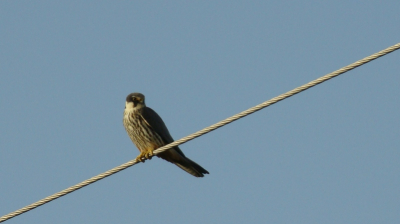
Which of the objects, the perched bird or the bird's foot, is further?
the perched bird

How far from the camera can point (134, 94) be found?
10.5 meters

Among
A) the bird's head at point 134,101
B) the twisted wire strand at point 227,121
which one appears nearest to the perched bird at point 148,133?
the bird's head at point 134,101

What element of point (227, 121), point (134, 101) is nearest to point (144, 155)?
point (134, 101)

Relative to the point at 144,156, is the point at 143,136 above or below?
above

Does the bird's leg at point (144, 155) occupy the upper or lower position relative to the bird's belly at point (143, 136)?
lower

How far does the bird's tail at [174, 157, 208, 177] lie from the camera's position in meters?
9.37

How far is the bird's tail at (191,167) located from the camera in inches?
369

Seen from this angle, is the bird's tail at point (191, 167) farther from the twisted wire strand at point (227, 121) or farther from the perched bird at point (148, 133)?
the twisted wire strand at point (227, 121)

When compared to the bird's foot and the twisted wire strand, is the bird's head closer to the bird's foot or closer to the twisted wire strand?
the bird's foot

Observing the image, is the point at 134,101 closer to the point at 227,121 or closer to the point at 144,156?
the point at 144,156

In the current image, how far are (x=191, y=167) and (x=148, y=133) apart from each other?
0.85 m

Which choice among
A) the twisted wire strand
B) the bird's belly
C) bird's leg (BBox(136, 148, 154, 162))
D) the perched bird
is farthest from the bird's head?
the twisted wire strand

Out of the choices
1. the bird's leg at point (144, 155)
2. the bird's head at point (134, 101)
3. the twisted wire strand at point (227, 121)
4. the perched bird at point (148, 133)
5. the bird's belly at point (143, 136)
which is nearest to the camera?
the twisted wire strand at point (227, 121)

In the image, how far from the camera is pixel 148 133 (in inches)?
392
